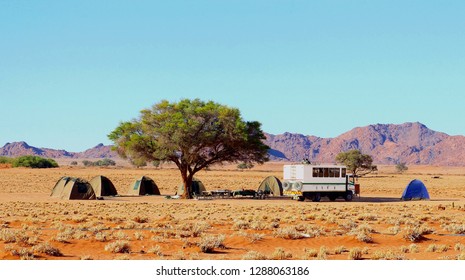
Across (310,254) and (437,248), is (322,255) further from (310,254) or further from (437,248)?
(437,248)

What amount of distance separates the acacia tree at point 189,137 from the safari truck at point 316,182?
18.0ft

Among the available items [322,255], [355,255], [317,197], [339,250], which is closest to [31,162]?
[317,197]

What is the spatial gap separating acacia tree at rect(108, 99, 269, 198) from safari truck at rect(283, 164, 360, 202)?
18.0 ft

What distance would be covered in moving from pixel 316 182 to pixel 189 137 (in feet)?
33.7

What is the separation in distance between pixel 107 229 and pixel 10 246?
5398 millimetres

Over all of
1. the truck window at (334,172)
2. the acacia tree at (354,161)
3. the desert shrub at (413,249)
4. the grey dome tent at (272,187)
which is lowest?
the desert shrub at (413,249)

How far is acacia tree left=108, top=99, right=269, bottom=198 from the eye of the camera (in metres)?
47.3

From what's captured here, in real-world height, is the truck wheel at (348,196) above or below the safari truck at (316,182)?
below

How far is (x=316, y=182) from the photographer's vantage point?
44344 mm

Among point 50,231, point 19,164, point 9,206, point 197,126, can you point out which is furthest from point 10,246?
point 19,164

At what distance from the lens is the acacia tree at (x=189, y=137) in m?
47.3

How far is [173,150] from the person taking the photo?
157ft

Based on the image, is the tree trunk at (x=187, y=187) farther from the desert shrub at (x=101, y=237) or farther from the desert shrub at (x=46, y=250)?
the desert shrub at (x=46, y=250)

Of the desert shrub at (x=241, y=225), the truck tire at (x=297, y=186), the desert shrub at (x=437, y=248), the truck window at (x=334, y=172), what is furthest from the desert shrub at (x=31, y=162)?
the desert shrub at (x=437, y=248)
